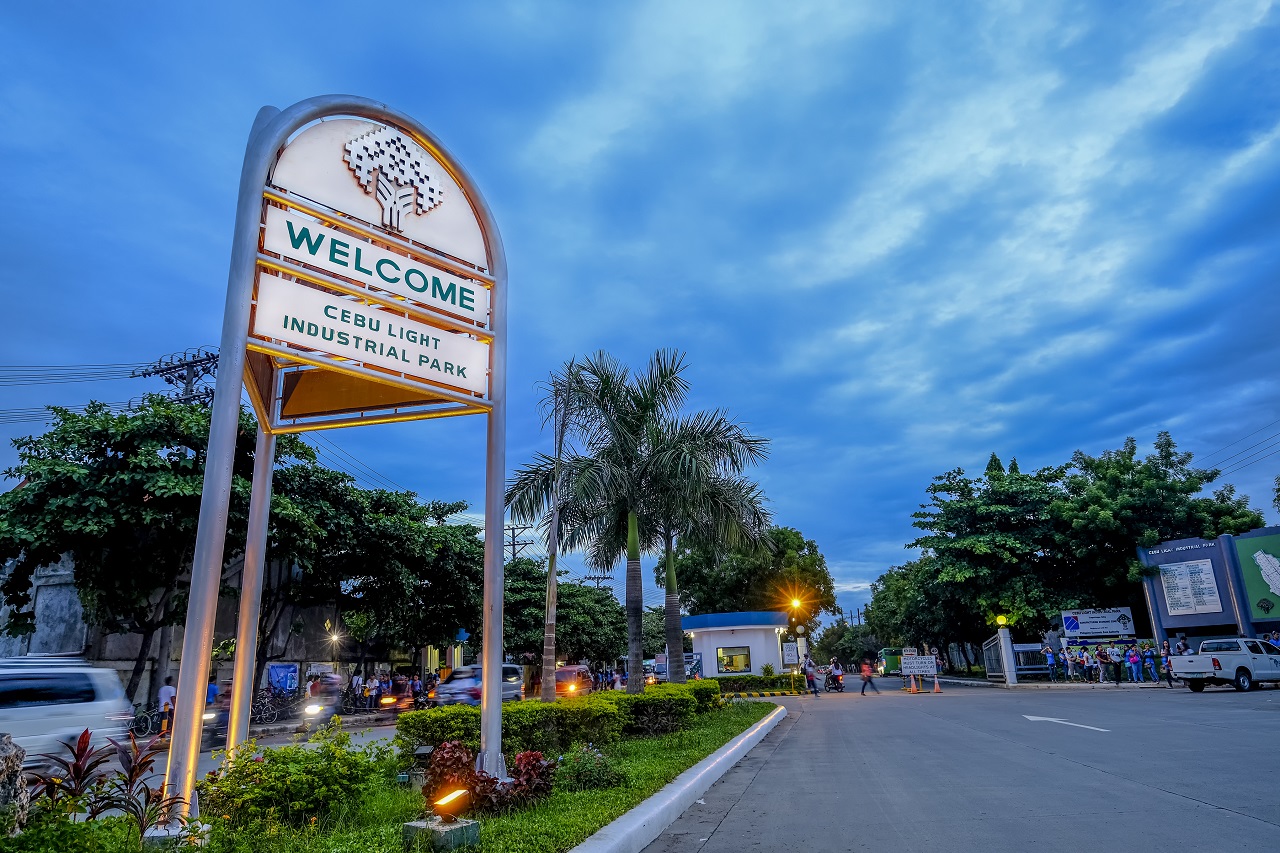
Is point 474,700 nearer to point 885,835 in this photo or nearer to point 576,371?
point 576,371

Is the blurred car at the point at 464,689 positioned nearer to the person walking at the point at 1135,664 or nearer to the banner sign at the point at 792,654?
the banner sign at the point at 792,654

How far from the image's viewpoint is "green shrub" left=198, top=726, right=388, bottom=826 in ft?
20.1

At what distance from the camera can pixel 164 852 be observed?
4.62 m

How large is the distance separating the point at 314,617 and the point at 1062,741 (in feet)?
100

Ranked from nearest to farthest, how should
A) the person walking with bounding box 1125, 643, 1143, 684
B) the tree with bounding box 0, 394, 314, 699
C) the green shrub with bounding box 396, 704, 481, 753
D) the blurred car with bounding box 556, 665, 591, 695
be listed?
the green shrub with bounding box 396, 704, 481, 753 < the tree with bounding box 0, 394, 314, 699 < the person walking with bounding box 1125, 643, 1143, 684 < the blurred car with bounding box 556, 665, 591, 695

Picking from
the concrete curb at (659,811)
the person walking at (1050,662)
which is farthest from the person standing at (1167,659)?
the concrete curb at (659,811)

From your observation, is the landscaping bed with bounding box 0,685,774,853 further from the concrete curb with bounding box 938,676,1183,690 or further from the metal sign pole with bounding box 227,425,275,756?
the concrete curb with bounding box 938,676,1183,690

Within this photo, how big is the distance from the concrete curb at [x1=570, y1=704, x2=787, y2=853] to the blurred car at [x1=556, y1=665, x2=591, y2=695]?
21804 mm

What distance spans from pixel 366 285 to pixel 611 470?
10.1 m

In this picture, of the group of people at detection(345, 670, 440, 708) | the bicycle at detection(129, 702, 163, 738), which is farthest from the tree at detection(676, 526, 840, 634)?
the bicycle at detection(129, 702, 163, 738)

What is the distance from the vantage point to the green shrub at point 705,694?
18.6 metres

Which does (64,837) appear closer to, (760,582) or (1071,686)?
(1071,686)

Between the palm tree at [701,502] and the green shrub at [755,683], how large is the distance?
1747cm

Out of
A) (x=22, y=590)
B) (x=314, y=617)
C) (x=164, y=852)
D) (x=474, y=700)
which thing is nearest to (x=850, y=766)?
(x=164, y=852)
